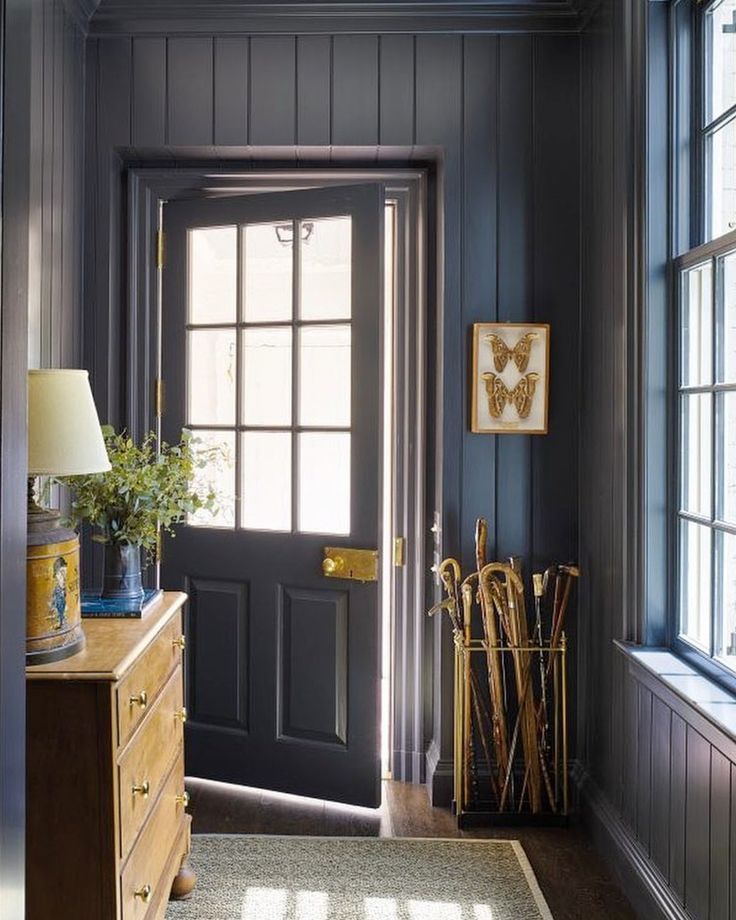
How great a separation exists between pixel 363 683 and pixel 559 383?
4.32 ft

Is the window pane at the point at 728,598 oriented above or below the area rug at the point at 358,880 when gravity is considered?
above

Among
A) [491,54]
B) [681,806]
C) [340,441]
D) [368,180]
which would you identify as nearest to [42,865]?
[681,806]

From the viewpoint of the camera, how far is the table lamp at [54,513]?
1.70 m

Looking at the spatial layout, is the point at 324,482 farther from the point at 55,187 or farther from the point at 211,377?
the point at 55,187

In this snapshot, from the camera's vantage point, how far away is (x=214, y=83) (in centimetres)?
308

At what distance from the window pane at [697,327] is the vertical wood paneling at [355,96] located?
52.3 inches

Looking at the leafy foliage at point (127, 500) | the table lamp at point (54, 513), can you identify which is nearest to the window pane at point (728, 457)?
the leafy foliage at point (127, 500)

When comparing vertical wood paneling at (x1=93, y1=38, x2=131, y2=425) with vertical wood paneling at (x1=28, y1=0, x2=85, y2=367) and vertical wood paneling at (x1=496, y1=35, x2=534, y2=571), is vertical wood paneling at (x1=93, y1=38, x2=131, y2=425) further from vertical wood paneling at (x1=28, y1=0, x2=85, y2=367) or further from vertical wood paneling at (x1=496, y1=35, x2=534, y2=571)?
vertical wood paneling at (x1=496, y1=35, x2=534, y2=571)

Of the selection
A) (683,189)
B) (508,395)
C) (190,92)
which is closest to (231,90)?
(190,92)

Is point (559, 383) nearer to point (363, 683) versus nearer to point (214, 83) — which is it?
point (363, 683)

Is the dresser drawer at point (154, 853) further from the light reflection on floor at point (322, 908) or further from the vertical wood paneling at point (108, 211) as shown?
the vertical wood paneling at point (108, 211)

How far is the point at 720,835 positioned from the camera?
6.12 feet

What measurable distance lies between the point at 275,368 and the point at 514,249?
100 cm

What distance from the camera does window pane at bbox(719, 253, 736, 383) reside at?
2.09 meters
